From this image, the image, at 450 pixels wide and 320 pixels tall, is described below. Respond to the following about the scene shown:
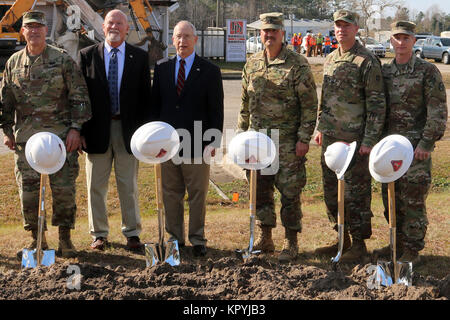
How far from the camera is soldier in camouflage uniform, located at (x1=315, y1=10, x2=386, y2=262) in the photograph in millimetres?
5383

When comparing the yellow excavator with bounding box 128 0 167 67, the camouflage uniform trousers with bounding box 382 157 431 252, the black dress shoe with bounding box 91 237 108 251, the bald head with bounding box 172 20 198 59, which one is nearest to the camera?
the camouflage uniform trousers with bounding box 382 157 431 252

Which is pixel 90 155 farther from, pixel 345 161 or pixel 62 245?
pixel 345 161

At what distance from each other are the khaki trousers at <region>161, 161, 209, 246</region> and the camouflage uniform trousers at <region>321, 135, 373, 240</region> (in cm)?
116

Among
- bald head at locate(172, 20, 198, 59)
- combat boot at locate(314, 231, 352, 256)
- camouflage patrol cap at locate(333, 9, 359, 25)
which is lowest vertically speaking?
combat boot at locate(314, 231, 352, 256)

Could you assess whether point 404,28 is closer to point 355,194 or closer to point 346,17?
point 346,17

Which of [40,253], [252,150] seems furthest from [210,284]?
[40,253]

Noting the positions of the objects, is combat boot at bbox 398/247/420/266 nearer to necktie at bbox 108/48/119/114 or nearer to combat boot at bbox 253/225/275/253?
combat boot at bbox 253/225/275/253

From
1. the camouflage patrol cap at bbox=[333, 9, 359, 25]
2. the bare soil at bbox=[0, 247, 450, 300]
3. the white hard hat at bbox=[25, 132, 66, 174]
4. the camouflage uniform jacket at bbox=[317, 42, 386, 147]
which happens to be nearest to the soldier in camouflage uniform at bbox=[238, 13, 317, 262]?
the camouflage uniform jacket at bbox=[317, 42, 386, 147]

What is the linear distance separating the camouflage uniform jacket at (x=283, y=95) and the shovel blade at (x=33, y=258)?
2180 mm

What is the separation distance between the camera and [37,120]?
559 centimetres

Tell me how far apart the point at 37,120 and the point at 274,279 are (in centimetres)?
265

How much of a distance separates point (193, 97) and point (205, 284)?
73.8 inches

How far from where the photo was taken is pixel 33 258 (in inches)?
197

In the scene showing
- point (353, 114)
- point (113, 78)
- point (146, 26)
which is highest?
point (146, 26)
